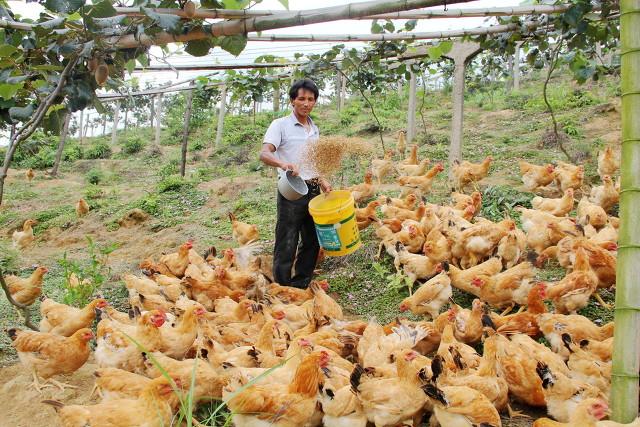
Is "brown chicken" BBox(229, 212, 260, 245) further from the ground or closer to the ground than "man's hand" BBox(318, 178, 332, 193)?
closer to the ground

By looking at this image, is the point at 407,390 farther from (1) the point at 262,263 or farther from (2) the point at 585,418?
(1) the point at 262,263

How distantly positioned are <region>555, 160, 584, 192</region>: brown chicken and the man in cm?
465

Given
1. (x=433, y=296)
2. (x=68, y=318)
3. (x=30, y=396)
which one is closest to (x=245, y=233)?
(x=68, y=318)

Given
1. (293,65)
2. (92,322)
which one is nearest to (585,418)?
(92,322)

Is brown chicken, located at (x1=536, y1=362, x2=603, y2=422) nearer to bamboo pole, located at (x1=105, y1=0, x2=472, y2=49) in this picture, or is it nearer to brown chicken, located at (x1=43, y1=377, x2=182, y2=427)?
brown chicken, located at (x1=43, y1=377, x2=182, y2=427)

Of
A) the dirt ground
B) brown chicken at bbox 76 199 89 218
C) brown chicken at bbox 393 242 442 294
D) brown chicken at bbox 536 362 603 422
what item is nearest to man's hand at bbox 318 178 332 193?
brown chicken at bbox 393 242 442 294

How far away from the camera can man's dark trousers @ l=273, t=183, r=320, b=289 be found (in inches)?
222

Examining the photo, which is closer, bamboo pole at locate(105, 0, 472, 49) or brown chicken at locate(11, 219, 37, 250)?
bamboo pole at locate(105, 0, 472, 49)

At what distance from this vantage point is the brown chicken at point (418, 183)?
895 cm

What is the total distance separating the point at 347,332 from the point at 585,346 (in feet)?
6.56

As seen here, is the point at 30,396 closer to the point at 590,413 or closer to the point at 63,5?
the point at 63,5

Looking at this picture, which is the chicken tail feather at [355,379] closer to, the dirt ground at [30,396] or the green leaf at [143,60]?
the dirt ground at [30,396]

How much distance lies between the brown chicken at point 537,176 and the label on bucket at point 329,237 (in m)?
4.90

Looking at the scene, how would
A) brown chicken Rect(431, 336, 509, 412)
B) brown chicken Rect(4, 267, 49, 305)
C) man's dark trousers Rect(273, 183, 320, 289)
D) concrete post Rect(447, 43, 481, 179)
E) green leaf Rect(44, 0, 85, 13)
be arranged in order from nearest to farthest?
1. green leaf Rect(44, 0, 85, 13)
2. brown chicken Rect(431, 336, 509, 412)
3. man's dark trousers Rect(273, 183, 320, 289)
4. brown chicken Rect(4, 267, 49, 305)
5. concrete post Rect(447, 43, 481, 179)
